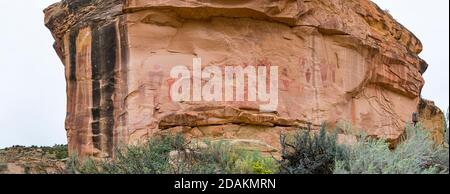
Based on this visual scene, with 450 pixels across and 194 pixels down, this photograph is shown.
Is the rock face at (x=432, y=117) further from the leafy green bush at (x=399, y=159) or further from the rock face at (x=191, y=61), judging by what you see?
the leafy green bush at (x=399, y=159)

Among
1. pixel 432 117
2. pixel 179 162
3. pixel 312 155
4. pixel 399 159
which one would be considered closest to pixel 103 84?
pixel 179 162

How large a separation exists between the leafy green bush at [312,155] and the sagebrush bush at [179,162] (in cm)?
27

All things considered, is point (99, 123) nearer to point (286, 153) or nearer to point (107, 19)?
point (107, 19)

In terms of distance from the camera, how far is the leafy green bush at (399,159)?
37.1ft

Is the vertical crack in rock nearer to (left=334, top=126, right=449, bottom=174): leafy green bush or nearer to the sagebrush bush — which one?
the sagebrush bush

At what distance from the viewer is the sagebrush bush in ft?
40.2

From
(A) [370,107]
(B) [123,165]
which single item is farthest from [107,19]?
(A) [370,107]

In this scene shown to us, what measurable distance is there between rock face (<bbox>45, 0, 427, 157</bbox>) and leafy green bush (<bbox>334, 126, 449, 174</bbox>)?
2.97m

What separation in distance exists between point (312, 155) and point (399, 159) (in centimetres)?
134

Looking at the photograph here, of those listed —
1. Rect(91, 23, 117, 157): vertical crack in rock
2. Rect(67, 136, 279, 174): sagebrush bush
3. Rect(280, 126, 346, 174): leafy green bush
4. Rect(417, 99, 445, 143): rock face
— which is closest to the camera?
Rect(280, 126, 346, 174): leafy green bush

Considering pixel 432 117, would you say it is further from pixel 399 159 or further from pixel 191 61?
pixel 399 159

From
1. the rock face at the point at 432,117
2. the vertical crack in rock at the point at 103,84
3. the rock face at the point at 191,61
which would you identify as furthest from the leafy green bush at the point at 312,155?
the rock face at the point at 432,117

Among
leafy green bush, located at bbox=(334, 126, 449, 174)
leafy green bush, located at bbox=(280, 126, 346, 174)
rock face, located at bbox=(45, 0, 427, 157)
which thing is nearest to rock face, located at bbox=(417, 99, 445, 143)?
rock face, located at bbox=(45, 0, 427, 157)

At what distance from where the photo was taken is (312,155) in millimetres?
12523
